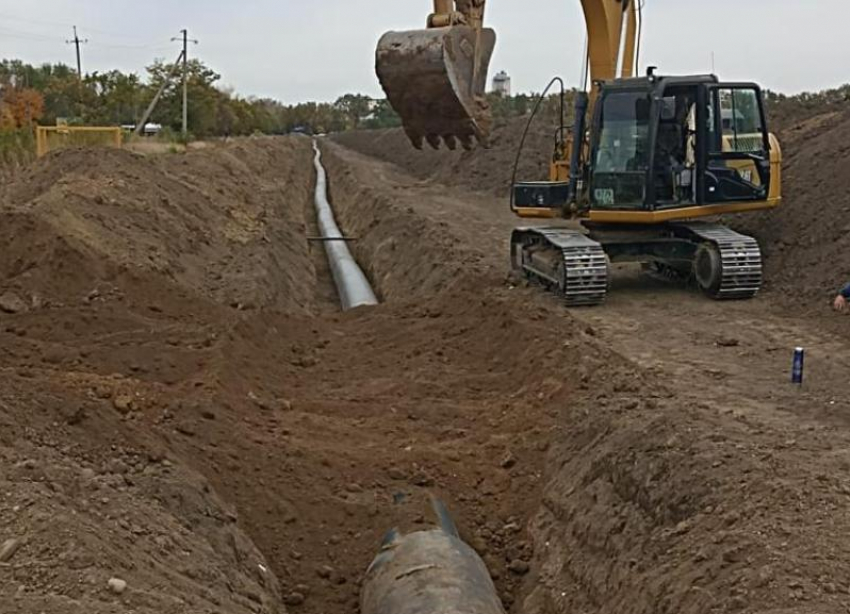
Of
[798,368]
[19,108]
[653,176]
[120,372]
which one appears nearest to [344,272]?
[653,176]

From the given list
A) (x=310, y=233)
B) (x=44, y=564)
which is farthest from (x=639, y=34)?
(x=310, y=233)

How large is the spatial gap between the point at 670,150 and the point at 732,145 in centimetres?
87

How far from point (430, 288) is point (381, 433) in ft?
22.9

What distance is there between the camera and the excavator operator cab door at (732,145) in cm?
1356

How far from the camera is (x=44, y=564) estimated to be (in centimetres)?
Result: 488

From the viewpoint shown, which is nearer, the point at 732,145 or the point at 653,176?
the point at 653,176

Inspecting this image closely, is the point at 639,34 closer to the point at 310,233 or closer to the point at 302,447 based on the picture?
the point at 302,447

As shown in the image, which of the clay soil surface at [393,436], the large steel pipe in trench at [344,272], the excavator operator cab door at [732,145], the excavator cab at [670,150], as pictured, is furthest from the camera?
the large steel pipe in trench at [344,272]

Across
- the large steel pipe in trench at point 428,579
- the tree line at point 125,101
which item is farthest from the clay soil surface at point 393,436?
the tree line at point 125,101

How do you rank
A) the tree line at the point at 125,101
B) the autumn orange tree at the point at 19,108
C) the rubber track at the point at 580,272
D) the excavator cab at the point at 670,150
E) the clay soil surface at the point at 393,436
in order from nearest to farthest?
the clay soil surface at the point at 393,436
the rubber track at the point at 580,272
the excavator cab at the point at 670,150
the autumn orange tree at the point at 19,108
the tree line at the point at 125,101

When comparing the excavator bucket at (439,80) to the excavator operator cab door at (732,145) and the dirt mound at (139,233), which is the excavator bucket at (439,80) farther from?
the dirt mound at (139,233)

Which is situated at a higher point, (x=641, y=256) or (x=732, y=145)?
(x=732, y=145)

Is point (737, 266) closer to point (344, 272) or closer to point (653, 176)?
point (653, 176)

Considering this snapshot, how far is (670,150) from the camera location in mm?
13656
